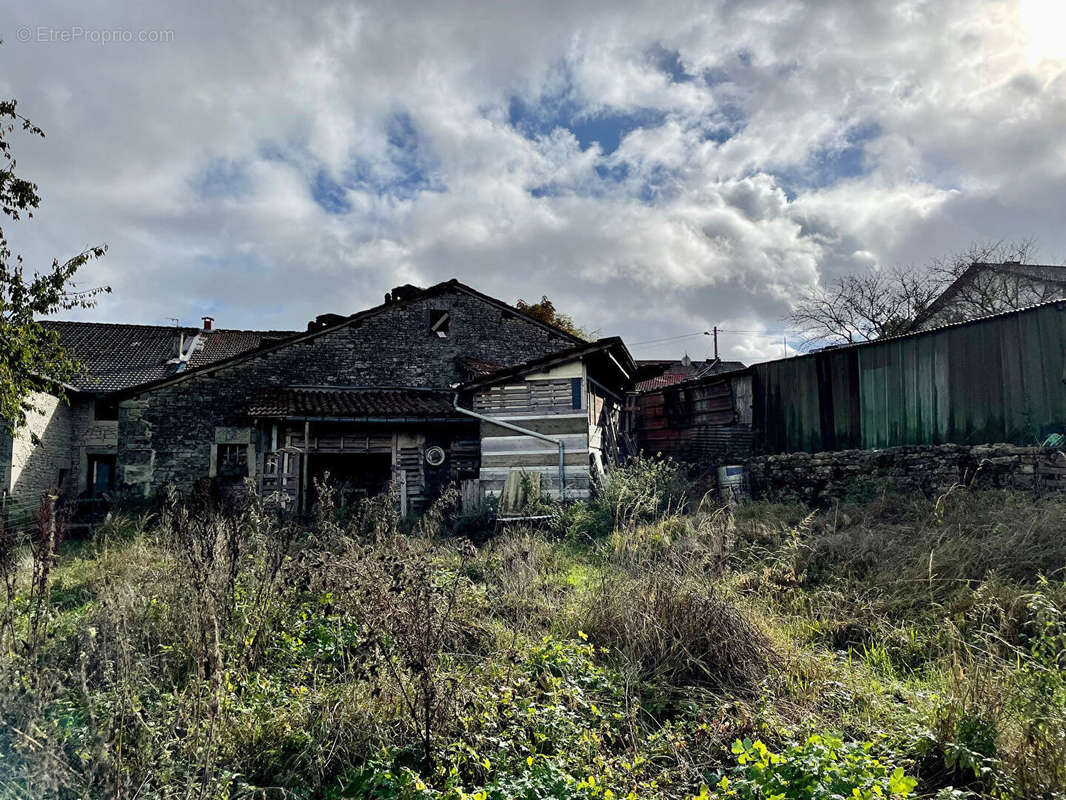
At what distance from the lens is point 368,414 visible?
1482cm

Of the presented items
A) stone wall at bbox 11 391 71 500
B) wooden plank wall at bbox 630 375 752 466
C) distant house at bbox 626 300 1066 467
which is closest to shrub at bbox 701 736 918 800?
distant house at bbox 626 300 1066 467

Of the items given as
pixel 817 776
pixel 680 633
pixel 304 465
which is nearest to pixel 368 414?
pixel 304 465

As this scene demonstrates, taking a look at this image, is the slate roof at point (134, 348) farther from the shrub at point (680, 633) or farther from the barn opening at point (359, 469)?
the shrub at point (680, 633)

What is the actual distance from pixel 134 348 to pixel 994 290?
33.8 m

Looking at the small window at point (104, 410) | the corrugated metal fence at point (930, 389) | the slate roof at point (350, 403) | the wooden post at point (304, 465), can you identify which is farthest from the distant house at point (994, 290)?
the small window at point (104, 410)

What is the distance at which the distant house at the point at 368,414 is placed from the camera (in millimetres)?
13555

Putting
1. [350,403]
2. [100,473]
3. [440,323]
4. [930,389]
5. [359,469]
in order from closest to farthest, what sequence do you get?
[930,389] < [350,403] < [440,323] < [359,469] < [100,473]

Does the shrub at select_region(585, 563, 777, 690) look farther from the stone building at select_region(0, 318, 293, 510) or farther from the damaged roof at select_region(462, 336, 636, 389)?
the stone building at select_region(0, 318, 293, 510)

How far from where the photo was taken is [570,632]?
524 centimetres

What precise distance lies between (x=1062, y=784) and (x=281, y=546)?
5481 millimetres

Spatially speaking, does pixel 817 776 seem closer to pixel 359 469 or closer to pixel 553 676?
pixel 553 676

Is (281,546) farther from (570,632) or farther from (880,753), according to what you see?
(880,753)

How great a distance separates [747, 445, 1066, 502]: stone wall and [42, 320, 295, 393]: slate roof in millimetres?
18591

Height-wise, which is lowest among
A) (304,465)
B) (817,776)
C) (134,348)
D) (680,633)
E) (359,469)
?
(817,776)
